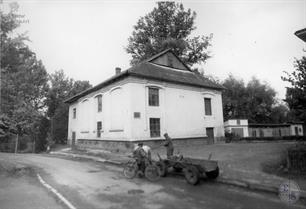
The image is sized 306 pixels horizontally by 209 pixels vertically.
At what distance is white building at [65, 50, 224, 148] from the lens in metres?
18.6

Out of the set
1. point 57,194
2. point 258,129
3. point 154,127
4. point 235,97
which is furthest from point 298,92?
point 235,97

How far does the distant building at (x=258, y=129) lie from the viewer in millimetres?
31105

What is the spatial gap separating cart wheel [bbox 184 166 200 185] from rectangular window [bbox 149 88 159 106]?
38.7 feet

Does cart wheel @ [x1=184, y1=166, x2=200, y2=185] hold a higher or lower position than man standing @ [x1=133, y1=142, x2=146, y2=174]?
lower

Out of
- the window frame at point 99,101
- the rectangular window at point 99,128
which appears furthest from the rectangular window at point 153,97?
the rectangular window at point 99,128

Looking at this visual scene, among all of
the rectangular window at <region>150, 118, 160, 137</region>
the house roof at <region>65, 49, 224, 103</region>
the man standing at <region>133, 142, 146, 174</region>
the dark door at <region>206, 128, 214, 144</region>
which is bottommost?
the man standing at <region>133, 142, 146, 174</region>

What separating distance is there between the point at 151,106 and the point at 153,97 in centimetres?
99

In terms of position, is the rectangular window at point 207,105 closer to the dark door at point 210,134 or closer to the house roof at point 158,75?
the house roof at point 158,75

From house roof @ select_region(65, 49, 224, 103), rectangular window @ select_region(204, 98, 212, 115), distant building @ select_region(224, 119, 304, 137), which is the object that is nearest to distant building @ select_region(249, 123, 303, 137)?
distant building @ select_region(224, 119, 304, 137)

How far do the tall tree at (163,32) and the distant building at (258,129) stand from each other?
1131 centimetres

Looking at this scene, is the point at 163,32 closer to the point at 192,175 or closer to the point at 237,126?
the point at 237,126

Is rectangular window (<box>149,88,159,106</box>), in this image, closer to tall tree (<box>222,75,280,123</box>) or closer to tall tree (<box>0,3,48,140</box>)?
tall tree (<box>0,3,48,140</box>)

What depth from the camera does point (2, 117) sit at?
10.7 metres

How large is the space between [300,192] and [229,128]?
25.5m
